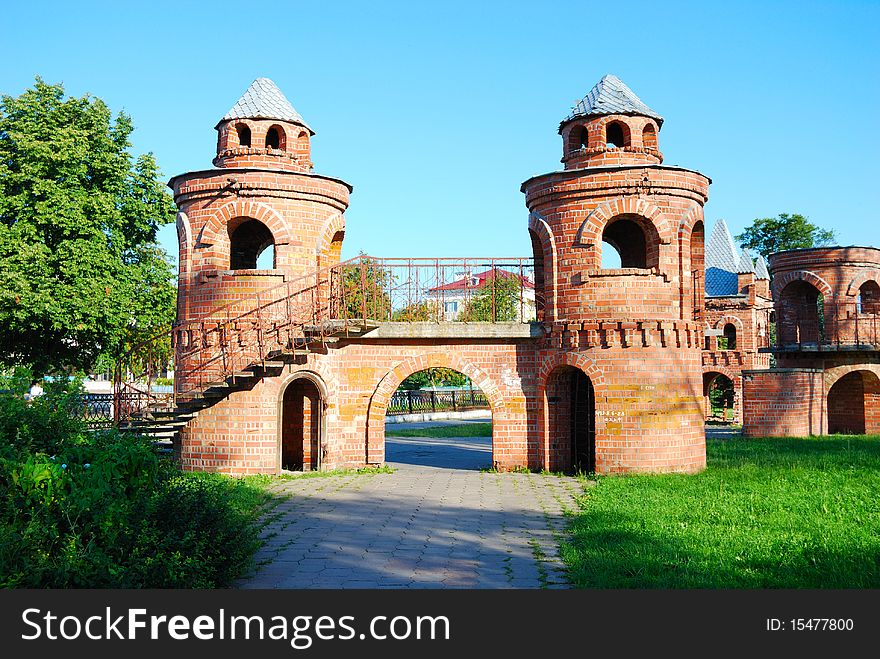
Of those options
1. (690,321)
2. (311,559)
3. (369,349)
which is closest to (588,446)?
(690,321)

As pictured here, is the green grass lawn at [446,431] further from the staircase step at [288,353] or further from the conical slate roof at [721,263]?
the staircase step at [288,353]

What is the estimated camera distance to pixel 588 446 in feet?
58.0

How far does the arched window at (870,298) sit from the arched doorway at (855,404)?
218 centimetres

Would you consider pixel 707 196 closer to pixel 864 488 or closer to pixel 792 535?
pixel 864 488

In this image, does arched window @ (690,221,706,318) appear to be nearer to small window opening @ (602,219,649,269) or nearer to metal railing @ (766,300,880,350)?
small window opening @ (602,219,649,269)

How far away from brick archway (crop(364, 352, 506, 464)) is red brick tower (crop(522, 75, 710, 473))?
932mm

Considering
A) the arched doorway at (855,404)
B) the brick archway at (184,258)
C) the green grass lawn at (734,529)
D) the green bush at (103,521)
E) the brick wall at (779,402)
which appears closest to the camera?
the green bush at (103,521)

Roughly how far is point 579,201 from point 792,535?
8.45 metres

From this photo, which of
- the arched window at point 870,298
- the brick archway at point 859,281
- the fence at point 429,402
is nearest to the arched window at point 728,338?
the arched window at point 870,298

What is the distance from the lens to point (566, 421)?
1677 cm

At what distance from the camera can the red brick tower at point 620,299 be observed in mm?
15609

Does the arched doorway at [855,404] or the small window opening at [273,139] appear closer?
the small window opening at [273,139]

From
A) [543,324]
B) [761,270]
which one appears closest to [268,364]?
[543,324]

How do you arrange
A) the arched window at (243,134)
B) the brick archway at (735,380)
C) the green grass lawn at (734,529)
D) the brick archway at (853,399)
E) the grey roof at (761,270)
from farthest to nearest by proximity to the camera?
the grey roof at (761,270), the brick archway at (735,380), the brick archway at (853,399), the arched window at (243,134), the green grass lawn at (734,529)
